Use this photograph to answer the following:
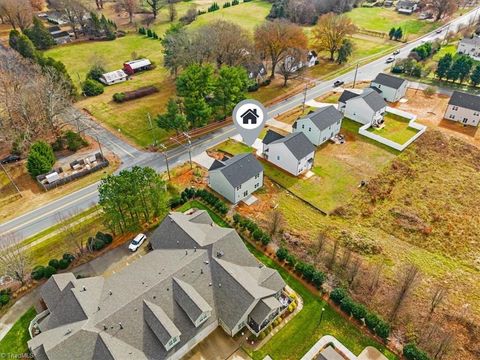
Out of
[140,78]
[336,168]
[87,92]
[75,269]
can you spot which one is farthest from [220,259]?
[140,78]

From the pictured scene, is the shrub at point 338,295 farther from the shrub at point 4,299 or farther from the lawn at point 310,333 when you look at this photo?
the shrub at point 4,299

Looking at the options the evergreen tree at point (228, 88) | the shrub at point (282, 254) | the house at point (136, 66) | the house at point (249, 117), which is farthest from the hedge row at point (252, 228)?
the house at point (136, 66)

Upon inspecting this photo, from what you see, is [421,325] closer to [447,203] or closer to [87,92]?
[447,203]

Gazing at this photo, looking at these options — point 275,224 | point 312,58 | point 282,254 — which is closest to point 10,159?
point 275,224

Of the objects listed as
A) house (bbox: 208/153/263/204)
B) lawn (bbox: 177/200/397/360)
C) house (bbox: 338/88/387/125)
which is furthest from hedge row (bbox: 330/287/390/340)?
house (bbox: 338/88/387/125)

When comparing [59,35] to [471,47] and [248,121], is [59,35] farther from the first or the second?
[471,47]

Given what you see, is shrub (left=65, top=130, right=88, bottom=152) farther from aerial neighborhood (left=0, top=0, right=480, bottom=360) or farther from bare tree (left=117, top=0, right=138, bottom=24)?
bare tree (left=117, top=0, right=138, bottom=24)
